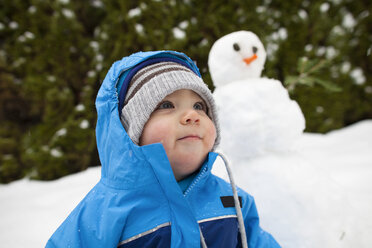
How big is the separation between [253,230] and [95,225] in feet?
2.10

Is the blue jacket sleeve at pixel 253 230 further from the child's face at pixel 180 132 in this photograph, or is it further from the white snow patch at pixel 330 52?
the white snow patch at pixel 330 52

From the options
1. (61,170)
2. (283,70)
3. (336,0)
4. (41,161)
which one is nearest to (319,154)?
(283,70)

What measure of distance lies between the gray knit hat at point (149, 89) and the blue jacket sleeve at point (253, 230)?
19.8 inches

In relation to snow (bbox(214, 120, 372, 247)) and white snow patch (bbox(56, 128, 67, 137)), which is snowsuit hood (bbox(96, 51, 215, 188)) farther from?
white snow patch (bbox(56, 128, 67, 137))

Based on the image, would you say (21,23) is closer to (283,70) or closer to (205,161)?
(205,161)

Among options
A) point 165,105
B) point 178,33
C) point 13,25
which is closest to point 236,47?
point 165,105

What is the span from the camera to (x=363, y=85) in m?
3.78

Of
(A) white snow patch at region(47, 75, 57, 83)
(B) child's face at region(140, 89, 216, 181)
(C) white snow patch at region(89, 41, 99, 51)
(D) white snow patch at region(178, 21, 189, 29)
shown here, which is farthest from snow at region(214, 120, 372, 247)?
(A) white snow patch at region(47, 75, 57, 83)

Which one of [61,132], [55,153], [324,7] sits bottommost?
[55,153]

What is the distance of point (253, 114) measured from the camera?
4.65 feet

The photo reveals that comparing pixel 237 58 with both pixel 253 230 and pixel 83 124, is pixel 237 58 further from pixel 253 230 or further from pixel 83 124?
pixel 83 124

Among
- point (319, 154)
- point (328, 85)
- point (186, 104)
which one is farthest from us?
point (319, 154)

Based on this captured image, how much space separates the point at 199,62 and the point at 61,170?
225 cm

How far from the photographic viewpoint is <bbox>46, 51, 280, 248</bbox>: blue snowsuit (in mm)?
765
